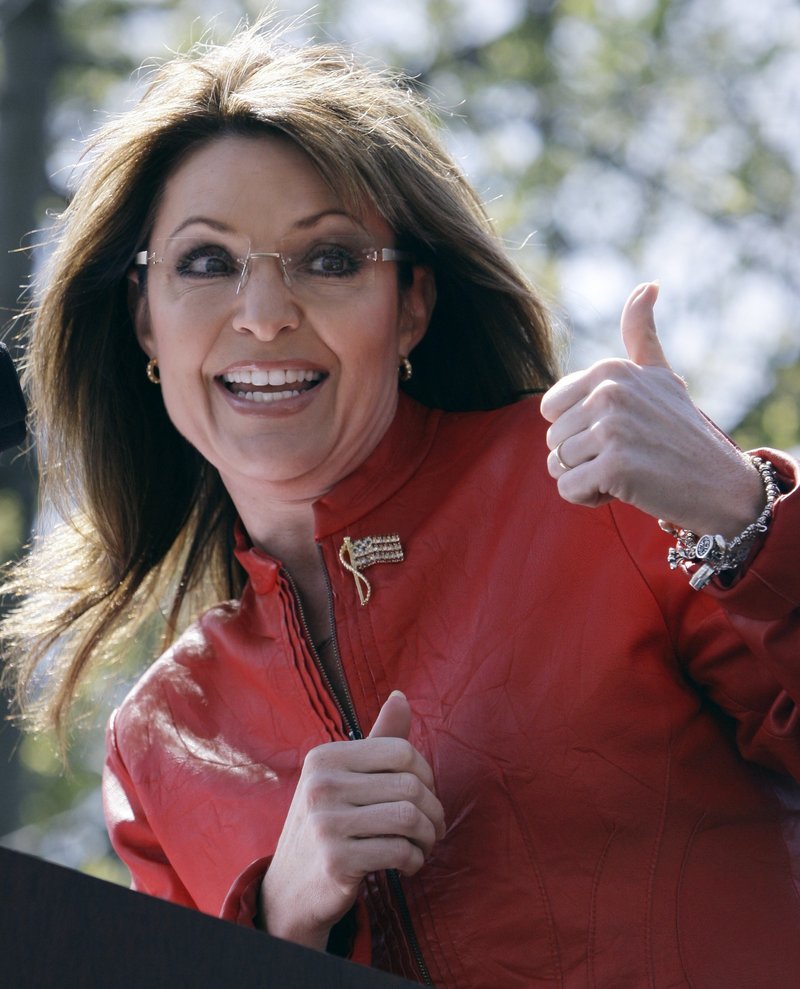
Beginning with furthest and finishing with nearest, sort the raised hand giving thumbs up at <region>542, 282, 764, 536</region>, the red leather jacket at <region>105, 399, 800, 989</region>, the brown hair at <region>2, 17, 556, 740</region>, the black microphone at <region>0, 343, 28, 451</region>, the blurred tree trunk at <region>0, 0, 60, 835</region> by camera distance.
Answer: the blurred tree trunk at <region>0, 0, 60, 835</region> < the brown hair at <region>2, 17, 556, 740</region> < the red leather jacket at <region>105, 399, 800, 989</region> < the raised hand giving thumbs up at <region>542, 282, 764, 536</region> < the black microphone at <region>0, 343, 28, 451</region>

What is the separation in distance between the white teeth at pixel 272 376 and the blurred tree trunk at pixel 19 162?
563 cm

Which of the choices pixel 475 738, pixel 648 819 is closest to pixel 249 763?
pixel 475 738

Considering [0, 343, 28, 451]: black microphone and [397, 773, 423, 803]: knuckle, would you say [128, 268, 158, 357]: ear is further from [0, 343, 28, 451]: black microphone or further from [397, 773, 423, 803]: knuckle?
[0, 343, 28, 451]: black microphone

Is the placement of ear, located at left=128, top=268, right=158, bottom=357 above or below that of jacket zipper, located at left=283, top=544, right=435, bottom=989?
above

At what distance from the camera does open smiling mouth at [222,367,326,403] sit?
→ 2.27m

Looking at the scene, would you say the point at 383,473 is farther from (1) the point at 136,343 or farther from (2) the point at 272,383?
(1) the point at 136,343

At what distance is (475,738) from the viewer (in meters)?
2.04

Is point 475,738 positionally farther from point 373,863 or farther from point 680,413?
point 680,413

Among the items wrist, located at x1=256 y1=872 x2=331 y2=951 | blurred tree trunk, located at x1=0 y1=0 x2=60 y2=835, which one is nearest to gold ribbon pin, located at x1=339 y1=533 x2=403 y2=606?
wrist, located at x1=256 y1=872 x2=331 y2=951

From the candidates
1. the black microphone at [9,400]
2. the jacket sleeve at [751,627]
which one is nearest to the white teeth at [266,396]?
the jacket sleeve at [751,627]

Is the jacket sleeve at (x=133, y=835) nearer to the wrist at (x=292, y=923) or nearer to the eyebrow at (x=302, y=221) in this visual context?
the wrist at (x=292, y=923)

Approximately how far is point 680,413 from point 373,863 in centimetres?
59

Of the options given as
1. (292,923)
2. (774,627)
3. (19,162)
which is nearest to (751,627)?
(774,627)

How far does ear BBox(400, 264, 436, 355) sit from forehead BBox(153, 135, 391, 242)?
12 cm
